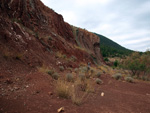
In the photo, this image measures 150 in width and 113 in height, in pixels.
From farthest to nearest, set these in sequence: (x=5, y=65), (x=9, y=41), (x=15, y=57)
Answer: (x=9, y=41)
(x=15, y=57)
(x=5, y=65)

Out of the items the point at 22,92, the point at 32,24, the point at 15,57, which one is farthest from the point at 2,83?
the point at 32,24

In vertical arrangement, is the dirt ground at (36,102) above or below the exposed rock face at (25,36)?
below

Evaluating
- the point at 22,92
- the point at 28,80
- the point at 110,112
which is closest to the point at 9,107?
the point at 22,92

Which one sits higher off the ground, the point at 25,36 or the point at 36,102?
the point at 25,36

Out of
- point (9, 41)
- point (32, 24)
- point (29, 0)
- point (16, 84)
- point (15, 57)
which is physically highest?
point (29, 0)

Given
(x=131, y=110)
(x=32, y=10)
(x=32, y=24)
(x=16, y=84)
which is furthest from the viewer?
(x=32, y=10)

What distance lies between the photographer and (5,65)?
206 inches

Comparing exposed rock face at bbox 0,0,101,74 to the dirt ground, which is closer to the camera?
the dirt ground

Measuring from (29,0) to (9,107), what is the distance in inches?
588

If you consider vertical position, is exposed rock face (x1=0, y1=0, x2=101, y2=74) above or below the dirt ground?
above

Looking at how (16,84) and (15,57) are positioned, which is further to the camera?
(15,57)

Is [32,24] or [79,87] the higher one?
[32,24]

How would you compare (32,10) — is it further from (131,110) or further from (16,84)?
(131,110)

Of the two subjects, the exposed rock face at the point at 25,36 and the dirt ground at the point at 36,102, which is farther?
the exposed rock face at the point at 25,36
